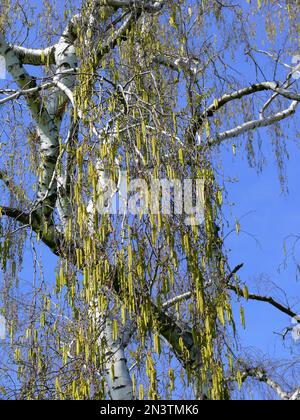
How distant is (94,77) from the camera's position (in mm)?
4953

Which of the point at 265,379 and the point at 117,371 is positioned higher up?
the point at 265,379

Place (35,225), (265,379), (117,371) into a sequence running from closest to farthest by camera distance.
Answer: (117,371), (35,225), (265,379)

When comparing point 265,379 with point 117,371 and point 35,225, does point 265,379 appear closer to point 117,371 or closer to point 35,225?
point 117,371

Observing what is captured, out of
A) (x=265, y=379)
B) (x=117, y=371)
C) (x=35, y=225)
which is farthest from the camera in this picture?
(x=265, y=379)

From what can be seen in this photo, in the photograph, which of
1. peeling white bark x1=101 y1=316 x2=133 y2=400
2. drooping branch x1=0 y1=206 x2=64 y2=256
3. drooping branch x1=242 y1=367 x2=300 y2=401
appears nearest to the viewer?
peeling white bark x1=101 y1=316 x2=133 y2=400

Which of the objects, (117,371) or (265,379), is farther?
(265,379)

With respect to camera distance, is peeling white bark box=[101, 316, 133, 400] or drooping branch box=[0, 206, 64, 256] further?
drooping branch box=[0, 206, 64, 256]

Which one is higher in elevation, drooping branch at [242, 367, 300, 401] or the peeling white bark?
drooping branch at [242, 367, 300, 401]

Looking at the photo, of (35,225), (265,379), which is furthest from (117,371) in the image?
(265,379)

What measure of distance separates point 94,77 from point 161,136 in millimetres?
694

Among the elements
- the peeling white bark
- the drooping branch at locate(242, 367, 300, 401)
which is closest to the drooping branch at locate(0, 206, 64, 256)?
the peeling white bark

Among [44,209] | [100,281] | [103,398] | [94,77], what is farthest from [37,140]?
[103,398]

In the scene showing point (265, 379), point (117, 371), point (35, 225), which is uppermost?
point (35, 225)

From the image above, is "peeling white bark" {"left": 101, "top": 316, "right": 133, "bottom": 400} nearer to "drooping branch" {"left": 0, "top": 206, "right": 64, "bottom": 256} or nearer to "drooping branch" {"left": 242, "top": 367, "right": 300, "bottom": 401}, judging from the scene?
"drooping branch" {"left": 0, "top": 206, "right": 64, "bottom": 256}
